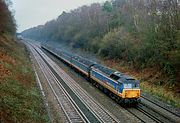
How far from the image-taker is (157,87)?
38500 mm

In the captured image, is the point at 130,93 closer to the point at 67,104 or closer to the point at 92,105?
the point at 92,105

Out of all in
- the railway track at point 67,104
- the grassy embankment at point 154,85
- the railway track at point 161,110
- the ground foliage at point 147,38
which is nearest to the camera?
the railway track at point 67,104

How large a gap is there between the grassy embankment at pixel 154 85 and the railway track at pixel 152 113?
222cm

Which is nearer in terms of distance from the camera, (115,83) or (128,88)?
(128,88)

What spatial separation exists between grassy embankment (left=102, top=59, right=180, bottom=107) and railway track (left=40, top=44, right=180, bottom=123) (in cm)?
222

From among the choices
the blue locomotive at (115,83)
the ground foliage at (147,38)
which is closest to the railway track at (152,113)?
the blue locomotive at (115,83)

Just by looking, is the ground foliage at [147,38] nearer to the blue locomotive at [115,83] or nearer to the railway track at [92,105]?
the blue locomotive at [115,83]

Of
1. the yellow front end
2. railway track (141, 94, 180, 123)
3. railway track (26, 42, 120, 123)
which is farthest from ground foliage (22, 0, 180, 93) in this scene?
railway track (26, 42, 120, 123)

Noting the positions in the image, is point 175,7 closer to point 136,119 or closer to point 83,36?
point 136,119

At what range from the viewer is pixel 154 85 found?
130 ft

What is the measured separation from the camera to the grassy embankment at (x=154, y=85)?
33.2m

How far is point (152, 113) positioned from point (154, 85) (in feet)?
40.2

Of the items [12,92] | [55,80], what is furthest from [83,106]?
[55,80]

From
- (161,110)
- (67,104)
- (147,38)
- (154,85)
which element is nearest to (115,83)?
(67,104)
